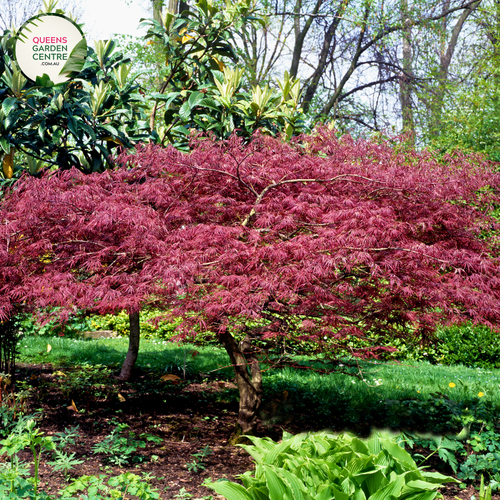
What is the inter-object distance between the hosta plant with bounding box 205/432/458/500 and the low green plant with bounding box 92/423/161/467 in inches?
60.9

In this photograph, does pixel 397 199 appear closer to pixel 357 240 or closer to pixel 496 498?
pixel 357 240

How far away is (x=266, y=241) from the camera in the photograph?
372cm

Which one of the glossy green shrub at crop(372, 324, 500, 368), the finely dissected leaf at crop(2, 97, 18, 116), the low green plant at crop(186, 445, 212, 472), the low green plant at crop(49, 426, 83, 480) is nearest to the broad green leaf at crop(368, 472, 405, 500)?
the low green plant at crop(49, 426, 83, 480)

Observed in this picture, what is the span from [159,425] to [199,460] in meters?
0.94

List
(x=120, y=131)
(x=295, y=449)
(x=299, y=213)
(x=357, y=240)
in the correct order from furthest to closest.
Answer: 1. (x=120, y=131)
2. (x=299, y=213)
3. (x=357, y=240)
4. (x=295, y=449)

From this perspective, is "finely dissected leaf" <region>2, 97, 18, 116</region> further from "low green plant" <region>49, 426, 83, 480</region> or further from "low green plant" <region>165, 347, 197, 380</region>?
"low green plant" <region>165, 347, 197, 380</region>

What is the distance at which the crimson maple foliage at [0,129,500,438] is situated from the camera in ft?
11.2

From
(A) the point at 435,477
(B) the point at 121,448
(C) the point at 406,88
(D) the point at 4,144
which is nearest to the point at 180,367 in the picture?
(B) the point at 121,448

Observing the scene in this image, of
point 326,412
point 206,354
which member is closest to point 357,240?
point 326,412

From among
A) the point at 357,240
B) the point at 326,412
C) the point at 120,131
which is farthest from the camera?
the point at 120,131

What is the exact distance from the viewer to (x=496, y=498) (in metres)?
3.57

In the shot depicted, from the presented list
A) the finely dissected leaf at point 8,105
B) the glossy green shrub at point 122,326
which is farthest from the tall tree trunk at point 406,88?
the finely dissected leaf at point 8,105

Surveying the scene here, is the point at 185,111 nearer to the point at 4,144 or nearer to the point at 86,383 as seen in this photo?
the point at 4,144

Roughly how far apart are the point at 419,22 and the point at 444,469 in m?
14.3
